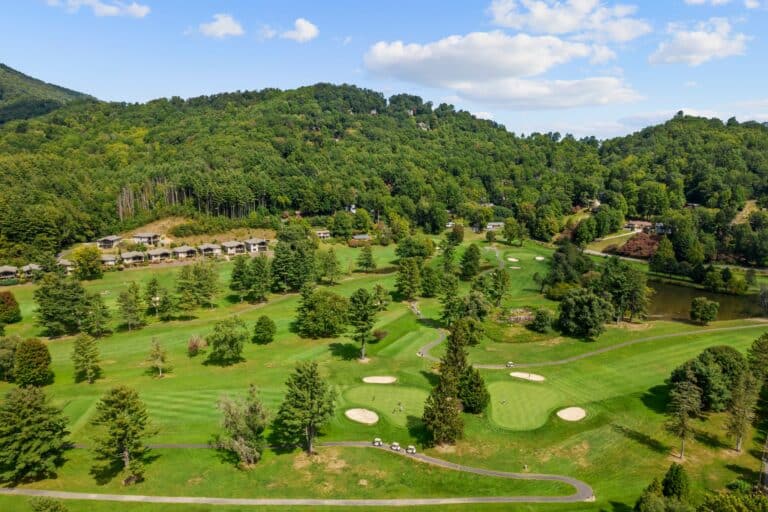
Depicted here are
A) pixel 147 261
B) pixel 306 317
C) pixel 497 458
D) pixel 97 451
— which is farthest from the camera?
pixel 147 261

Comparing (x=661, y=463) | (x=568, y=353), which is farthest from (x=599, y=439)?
(x=568, y=353)

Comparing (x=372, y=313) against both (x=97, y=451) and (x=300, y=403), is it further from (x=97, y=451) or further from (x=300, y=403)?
(x=97, y=451)

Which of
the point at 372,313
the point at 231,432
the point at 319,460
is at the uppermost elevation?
the point at 372,313

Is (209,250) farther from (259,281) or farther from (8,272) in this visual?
(8,272)

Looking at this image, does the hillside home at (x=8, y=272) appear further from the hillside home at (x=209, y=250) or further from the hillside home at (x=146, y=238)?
the hillside home at (x=209, y=250)

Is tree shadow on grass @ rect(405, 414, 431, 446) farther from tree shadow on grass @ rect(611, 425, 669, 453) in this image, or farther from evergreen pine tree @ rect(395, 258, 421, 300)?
evergreen pine tree @ rect(395, 258, 421, 300)

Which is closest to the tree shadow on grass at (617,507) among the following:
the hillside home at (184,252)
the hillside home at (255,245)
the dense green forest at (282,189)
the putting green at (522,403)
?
the putting green at (522,403)

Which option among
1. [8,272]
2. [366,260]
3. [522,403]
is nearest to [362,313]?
[522,403]
